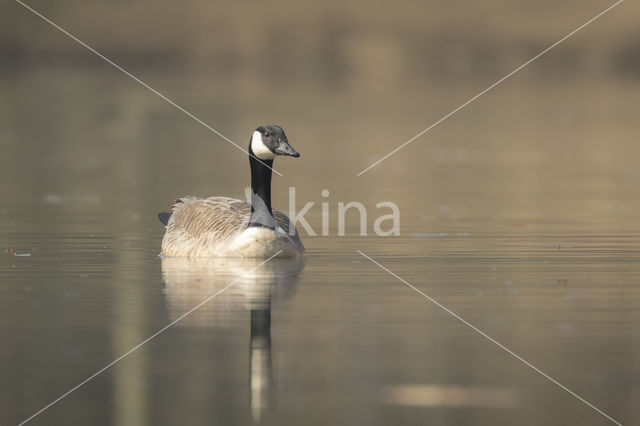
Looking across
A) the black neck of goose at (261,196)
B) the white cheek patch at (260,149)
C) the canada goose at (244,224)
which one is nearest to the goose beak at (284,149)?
the canada goose at (244,224)

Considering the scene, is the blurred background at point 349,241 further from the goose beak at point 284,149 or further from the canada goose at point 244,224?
the goose beak at point 284,149

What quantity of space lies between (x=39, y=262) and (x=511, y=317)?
6310mm

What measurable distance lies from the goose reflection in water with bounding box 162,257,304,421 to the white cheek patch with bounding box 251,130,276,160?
1784 mm

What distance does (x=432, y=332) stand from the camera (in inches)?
438

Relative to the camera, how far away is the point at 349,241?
723 inches

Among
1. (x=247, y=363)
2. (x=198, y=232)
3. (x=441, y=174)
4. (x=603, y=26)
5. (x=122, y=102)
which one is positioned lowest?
(x=247, y=363)

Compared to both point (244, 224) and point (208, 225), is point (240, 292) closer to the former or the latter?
point (244, 224)

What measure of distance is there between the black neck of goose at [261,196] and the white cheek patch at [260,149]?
91 millimetres

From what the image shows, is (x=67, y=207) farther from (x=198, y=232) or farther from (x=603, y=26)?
(x=603, y=26)

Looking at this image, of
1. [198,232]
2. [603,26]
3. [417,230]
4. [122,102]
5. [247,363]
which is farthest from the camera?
[603,26]

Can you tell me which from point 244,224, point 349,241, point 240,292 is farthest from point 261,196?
point 240,292

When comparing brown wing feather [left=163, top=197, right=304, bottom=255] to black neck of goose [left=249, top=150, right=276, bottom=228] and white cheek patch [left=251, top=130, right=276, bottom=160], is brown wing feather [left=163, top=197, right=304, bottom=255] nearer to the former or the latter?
black neck of goose [left=249, top=150, right=276, bottom=228]

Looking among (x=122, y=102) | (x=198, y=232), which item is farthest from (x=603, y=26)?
(x=198, y=232)

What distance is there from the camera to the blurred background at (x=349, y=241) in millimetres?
9188
